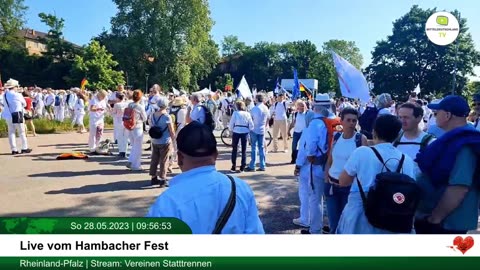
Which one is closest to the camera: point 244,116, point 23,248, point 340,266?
point 23,248

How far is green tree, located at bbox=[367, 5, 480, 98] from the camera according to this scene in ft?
84.8

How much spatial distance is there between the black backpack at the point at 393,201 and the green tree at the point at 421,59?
20620mm

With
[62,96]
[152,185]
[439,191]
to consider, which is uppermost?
[62,96]

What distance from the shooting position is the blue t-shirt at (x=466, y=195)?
9.66ft

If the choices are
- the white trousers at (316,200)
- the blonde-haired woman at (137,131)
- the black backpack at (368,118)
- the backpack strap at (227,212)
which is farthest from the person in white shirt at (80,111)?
the backpack strap at (227,212)

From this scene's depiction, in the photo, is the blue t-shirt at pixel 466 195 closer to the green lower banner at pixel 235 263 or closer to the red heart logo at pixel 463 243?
the red heart logo at pixel 463 243

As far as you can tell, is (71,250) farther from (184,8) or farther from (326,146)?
(184,8)

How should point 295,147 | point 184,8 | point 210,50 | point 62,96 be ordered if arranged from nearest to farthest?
point 295,147 → point 62,96 → point 184,8 → point 210,50

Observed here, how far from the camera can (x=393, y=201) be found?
278cm

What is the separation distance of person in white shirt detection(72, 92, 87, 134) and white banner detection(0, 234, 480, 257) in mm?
13254

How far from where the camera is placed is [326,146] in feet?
16.7

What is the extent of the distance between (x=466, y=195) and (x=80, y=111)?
14832mm

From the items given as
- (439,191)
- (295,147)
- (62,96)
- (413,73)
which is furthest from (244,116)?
(413,73)

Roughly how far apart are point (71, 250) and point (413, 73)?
104 feet
